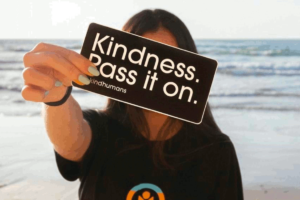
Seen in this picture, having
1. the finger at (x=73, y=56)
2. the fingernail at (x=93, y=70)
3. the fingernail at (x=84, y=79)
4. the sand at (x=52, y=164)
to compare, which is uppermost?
the finger at (x=73, y=56)

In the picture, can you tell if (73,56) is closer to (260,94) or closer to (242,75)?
(260,94)

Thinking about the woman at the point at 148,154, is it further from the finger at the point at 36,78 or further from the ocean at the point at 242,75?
the ocean at the point at 242,75

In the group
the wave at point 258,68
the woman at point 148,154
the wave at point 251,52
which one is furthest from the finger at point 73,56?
the wave at point 251,52

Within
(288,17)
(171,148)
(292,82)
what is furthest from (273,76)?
(171,148)

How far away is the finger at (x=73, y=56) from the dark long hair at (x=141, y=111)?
0.69 ft

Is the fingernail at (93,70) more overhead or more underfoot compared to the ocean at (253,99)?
more overhead

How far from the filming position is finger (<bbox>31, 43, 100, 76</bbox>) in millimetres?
600

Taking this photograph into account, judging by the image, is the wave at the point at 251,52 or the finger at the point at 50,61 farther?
the wave at the point at 251,52

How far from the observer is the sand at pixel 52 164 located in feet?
7.55

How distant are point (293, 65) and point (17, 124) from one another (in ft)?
13.9

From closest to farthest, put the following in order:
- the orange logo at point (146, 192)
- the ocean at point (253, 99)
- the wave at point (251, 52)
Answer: the orange logo at point (146, 192)
the ocean at point (253, 99)
the wave at point (251, 52)

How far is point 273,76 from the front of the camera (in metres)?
5.22

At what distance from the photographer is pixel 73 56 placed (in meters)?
0.60

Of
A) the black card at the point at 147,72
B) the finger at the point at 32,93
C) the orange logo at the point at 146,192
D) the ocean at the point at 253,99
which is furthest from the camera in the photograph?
the ocean at the point at 253,99
